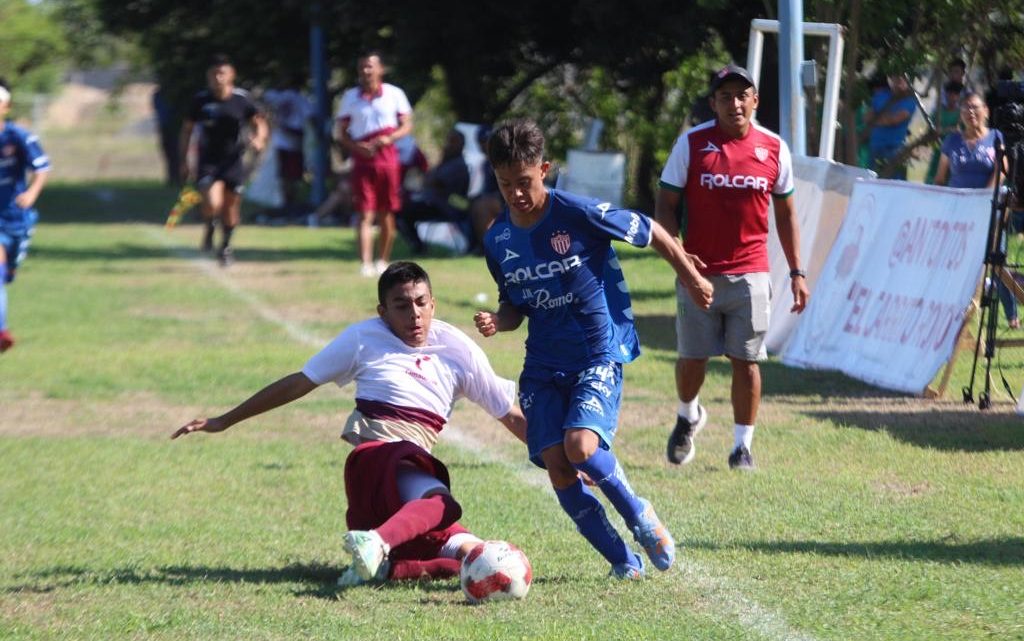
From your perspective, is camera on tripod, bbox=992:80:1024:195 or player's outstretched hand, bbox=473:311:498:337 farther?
camera on tripod, bbox=992:80:1024:195

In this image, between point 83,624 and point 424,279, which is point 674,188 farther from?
point 83,624

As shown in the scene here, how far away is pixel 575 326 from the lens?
251 inches

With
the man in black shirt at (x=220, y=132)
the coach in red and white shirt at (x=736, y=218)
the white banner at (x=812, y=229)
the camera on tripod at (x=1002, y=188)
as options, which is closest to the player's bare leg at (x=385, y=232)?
the man in black shirt at (x=220, y=132)

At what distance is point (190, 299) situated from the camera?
17172 millimetres

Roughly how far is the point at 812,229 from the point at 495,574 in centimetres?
733

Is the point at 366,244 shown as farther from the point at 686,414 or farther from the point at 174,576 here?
the point at 174,576

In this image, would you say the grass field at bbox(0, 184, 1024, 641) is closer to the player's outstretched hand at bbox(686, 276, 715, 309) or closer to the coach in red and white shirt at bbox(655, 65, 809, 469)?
the coach in red and white shirt at bbox(655, 65, 809, 469)

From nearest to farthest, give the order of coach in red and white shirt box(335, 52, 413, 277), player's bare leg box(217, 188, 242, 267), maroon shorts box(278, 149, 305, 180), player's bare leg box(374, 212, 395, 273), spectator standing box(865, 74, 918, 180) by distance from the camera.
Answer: spectator standing box(865, 74, 918, 180) → coach in red and white shirt box(335, 52, 413, 277) → player's bare leg box(374, 212, 395, 273) → player's bare leg box(217, 188, 242, 267) → maroon shorts box(278, 149, 305, 180)

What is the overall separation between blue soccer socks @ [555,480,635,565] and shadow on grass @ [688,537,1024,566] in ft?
2.14

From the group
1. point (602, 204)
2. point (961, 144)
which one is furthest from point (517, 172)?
point (961, 144)

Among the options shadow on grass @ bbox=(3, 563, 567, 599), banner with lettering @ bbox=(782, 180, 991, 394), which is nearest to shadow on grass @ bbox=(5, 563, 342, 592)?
shadow on grass @ bbox=(3, 563, 567, 599)

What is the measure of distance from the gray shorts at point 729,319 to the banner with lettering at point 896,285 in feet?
8.01

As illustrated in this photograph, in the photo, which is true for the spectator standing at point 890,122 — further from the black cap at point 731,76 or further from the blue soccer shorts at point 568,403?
the blue soccer shorts at point 568,403

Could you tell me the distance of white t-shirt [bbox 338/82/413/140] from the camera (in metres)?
18.0
